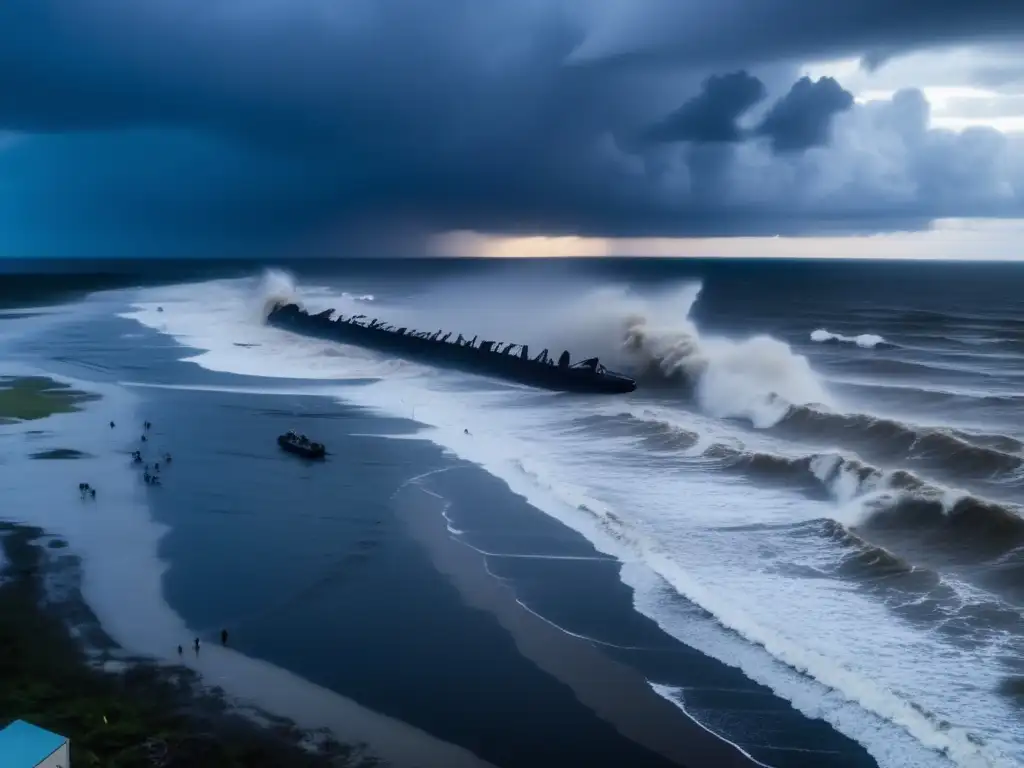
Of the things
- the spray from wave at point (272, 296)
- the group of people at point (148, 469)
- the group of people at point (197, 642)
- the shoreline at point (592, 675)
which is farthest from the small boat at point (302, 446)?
the spray from wave at point (272, 296)

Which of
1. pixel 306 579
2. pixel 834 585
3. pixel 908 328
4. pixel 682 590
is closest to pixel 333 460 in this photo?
pixel 306 579

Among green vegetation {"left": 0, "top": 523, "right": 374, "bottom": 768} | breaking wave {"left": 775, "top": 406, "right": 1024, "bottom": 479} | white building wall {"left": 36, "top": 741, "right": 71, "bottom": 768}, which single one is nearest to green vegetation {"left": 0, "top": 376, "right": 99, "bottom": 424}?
green vegetation {"left": 0, "top": 523, "right": 374, "bottom": 768}

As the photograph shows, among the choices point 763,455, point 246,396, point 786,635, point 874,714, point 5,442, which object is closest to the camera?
point 874,714

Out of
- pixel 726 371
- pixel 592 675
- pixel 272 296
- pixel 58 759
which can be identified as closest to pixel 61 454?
pixel 58 759

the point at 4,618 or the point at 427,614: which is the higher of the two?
the point at 427,614

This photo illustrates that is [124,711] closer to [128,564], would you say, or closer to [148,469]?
[128,564]

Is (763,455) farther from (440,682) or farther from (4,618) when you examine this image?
(4,618)

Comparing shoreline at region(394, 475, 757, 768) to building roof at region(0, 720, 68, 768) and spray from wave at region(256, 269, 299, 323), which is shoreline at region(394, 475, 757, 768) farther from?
spray from wave at region(256, 269, 299, 323)
